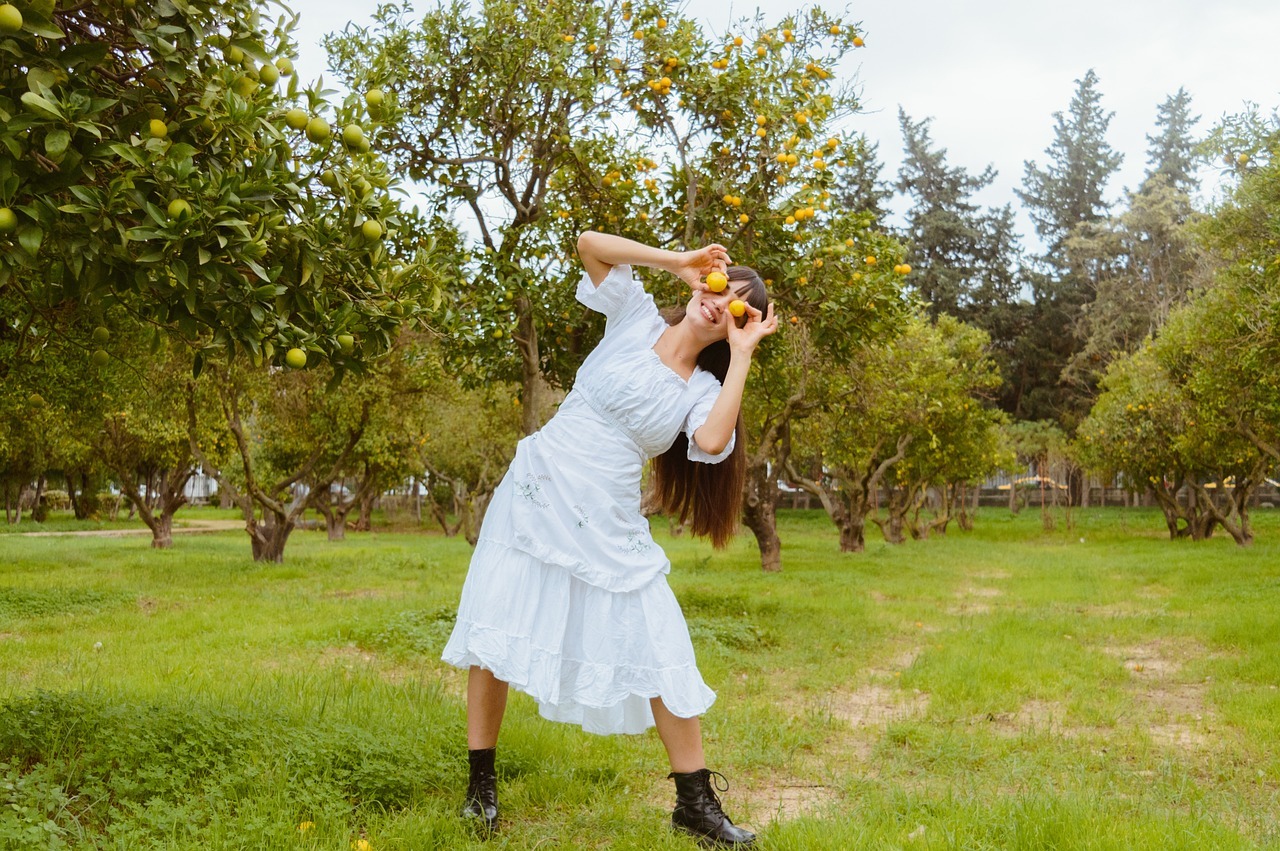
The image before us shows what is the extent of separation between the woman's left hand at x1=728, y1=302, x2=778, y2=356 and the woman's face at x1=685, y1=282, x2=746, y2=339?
8 centimetres

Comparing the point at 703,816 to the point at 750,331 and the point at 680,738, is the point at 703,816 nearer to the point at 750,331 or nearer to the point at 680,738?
the point at 680,738

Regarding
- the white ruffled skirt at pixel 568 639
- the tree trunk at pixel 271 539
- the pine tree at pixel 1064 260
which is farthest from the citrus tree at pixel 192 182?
the pine tree at pixel 1064 260

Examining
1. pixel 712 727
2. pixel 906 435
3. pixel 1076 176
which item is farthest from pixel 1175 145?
pixel 712 727

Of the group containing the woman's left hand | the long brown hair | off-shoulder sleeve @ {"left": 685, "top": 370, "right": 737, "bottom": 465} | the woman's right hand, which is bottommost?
the long brown hair

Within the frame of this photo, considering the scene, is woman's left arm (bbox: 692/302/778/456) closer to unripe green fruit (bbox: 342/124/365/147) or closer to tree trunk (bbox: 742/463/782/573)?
unripe green fruit (bbox: 342/124/365/147)

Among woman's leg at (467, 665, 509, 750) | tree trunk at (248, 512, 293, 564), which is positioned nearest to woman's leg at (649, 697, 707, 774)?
woman's leg at (467, 665, 509, 750)

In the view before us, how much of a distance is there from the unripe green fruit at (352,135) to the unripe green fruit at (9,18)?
102 cm

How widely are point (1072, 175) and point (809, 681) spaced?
49.8 metres

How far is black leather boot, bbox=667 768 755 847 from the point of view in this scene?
12.2 feet

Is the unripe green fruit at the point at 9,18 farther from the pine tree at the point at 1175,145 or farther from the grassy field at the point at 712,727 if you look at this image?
the pine tree at the point at 1175,145

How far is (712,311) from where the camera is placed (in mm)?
4016

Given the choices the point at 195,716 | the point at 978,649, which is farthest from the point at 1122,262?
the point at 195,716

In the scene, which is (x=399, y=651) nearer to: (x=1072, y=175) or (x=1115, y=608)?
(x=1115, y=608)

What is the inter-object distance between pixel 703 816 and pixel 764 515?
14.2m
